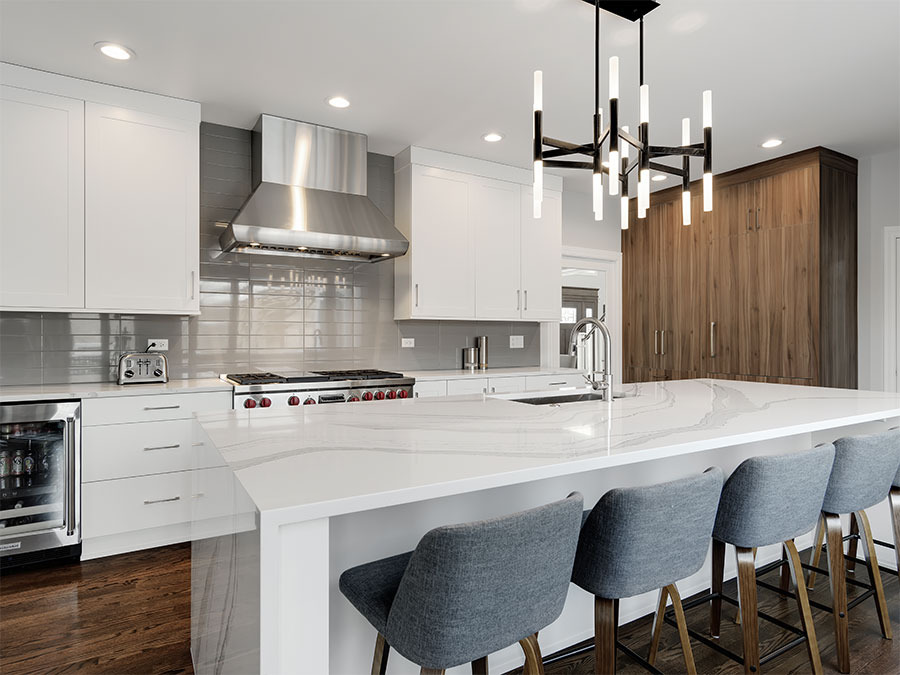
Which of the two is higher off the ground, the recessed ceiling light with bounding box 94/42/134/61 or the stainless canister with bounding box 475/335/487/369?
the recessed ceiling light with bounding box 94/42/134/61

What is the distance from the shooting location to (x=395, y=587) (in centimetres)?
129

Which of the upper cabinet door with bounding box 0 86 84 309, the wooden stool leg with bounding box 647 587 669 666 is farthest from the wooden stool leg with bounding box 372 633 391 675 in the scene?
the upper cabinet door with bounding box 0 86 84 309

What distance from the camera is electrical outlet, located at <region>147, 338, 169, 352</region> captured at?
11.2 feet

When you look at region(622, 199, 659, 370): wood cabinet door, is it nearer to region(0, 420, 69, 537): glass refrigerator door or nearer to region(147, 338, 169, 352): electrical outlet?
region(147, 338, 169, 352): electrical outlet

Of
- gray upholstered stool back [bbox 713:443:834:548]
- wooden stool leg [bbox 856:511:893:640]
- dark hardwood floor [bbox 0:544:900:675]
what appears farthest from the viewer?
wooden stool leg [bbox 856:511:893:640]

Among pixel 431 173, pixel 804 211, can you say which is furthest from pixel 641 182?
pixel 804 211

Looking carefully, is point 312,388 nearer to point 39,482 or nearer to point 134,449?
point 134,449

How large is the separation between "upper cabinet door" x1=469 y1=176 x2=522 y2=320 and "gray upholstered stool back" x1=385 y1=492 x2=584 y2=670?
3.27 meters

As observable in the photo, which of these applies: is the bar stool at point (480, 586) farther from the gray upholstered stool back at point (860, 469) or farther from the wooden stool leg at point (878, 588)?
the wooden stool leg at point (878, 588)

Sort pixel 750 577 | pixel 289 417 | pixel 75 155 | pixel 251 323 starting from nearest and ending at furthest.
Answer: pixel 750 577 < pixel 289 417 < pixel 75 155 < pixel 251 323

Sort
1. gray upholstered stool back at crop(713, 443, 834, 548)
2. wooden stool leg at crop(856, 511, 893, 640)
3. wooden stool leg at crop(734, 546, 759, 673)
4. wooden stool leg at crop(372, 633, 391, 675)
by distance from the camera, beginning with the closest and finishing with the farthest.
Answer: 1. wooden stool leg at crop(372, 633, 391, 675)
2. gray upholstered stool back at crop(713, 443, 834, 548)
3. wooden stool leg at crop(734, 546, 759, 673)
4. wooden stool leg at crop(856, 511, 893, 640)

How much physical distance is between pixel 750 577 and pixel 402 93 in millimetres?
2891

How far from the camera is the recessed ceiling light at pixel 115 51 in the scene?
264cm

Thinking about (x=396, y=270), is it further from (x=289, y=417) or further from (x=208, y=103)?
(x=289, y=417)
